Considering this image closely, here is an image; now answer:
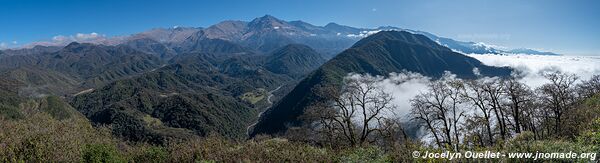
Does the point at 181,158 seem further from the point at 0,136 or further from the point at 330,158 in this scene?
the point at 0,136

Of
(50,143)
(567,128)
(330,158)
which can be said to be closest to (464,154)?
(330,158)

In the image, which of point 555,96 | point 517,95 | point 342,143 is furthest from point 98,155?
point 555,96

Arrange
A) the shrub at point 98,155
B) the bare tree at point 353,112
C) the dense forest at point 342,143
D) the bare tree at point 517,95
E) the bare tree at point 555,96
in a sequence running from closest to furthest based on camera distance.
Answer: the dense forest at point 342,143, the shrub at point 98,155, the bare tree at point 517,95, the bare tree at point 555,96, the bare tree at point 353,112

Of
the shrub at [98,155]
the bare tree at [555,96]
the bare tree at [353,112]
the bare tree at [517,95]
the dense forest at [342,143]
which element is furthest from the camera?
the bare tree at [353,112]

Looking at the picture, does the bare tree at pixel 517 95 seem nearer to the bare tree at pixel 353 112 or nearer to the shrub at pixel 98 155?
the bare tree at pixel 353 112

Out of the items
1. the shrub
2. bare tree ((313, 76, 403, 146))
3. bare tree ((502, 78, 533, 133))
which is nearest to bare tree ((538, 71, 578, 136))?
bare tree ((502, 78, 533, 133))

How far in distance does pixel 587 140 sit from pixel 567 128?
1490cm

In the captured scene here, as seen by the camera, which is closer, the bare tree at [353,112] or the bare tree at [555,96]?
the bare tree at [555,96]

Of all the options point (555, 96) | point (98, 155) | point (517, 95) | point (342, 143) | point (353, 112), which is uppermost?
point (517, 95)

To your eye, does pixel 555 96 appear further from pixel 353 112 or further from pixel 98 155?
pixel 98 155

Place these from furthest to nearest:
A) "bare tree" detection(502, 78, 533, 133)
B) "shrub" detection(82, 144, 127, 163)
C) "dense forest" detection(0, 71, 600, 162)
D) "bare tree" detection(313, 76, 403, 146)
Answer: "bare tree" detection(313, 76, 403, 146), "bare tree" detection(502, 78, 533, 133), "shrub" detection(82, 144, 127, 163), "dense forest" detection(0, 71, 600, 162)

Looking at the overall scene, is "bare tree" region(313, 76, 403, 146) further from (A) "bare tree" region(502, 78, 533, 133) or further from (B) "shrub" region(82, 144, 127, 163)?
(B) "shrub" region(82, 144, 127, 163)

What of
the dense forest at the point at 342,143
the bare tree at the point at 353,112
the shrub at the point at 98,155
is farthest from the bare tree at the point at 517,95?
the shrub at the point at 98,155

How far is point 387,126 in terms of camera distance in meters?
29.0
